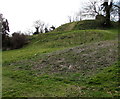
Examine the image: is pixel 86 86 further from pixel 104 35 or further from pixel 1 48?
pixel 1 48

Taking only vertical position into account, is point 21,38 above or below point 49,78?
above

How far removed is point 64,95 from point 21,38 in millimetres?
23330

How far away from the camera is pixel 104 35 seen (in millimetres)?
21734

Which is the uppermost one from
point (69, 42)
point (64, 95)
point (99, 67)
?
point (69, 42)

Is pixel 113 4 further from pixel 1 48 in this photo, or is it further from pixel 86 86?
pixel 86 86

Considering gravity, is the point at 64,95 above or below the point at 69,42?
below

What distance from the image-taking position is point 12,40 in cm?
2814

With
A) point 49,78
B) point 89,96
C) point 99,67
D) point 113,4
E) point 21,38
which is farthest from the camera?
point 113,4

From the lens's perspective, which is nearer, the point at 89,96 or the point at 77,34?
the point at 89,96

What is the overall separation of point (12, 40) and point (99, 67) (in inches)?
887

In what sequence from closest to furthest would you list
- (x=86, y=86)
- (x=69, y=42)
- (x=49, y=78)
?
(x=86, y=86)
(x=49, y=78)
(x=69, y=42)

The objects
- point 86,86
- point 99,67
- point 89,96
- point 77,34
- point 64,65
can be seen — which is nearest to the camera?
point 89,96

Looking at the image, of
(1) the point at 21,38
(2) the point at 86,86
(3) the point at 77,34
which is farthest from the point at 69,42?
(2) the point at 86,86

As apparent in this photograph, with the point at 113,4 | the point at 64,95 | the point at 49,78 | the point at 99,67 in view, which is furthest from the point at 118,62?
the point at 113,4
